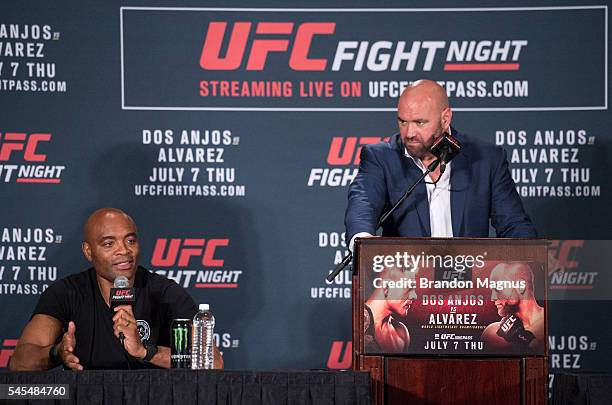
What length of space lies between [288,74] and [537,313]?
2.33 metres

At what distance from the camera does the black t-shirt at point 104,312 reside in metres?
3.42

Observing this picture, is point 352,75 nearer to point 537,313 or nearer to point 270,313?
point 270,313

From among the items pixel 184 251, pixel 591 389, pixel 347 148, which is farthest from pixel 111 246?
pixel 591 389

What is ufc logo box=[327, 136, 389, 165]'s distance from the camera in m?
4.50

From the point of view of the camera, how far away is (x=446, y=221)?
336 cm

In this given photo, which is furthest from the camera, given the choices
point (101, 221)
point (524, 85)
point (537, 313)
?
point (524, 85)

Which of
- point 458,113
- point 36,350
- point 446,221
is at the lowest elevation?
point 36,350

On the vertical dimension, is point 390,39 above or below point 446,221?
above

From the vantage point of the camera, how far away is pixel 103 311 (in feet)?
11.4

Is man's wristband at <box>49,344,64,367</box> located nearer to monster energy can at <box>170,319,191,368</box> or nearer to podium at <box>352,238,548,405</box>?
monster energy can at <box>170,319,191,368</box>

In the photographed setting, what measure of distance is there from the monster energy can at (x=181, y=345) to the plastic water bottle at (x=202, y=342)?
22mm

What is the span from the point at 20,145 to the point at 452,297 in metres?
2.76

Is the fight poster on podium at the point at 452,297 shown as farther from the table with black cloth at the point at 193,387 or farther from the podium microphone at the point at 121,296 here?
A: the podium microphone at the point at 121,296

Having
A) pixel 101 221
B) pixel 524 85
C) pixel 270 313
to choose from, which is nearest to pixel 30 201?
pixel 101 221
